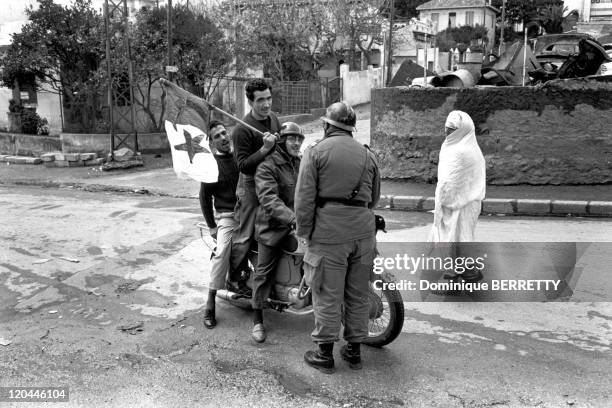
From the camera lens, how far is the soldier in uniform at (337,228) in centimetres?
392

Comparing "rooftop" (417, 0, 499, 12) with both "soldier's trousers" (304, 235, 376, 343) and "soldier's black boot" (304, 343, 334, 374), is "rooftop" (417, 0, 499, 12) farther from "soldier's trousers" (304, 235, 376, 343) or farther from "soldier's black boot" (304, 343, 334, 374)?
"soldier's black boot" (304, 343, 334, 374)

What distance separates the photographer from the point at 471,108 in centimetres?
1043

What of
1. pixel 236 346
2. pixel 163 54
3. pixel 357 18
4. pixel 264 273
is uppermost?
pixel 357 18

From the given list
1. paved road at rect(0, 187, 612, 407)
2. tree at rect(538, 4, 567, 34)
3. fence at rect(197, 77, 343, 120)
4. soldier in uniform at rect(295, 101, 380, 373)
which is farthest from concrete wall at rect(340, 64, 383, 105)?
tree at rect(538, 4, 567, 34)

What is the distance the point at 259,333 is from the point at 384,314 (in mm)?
1008

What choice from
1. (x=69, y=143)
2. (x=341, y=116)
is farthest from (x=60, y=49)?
(x=341, y=116)

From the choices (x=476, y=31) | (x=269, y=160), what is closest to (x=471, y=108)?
(x=269, y=160)

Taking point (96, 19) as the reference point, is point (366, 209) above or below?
below

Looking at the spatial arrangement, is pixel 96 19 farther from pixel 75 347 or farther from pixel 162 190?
pixel 75 347

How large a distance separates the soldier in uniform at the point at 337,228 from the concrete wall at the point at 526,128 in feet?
22.8

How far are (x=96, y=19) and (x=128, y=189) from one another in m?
7.36

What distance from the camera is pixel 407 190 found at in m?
10.5

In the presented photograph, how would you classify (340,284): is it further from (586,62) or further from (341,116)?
(586,62)

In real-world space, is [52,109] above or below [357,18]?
below
